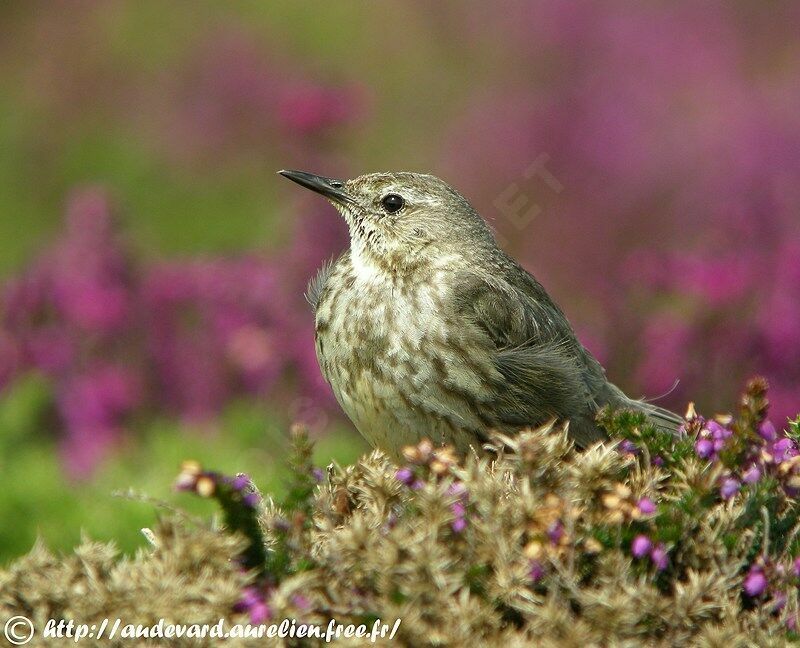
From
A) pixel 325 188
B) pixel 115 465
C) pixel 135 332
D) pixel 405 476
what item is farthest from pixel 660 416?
pixel 135 332

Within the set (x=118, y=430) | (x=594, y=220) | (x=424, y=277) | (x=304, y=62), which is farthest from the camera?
(x=304, y=62)

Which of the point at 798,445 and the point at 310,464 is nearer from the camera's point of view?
the point at 310,464

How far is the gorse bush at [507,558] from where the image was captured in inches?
98.0

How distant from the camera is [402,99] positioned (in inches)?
482

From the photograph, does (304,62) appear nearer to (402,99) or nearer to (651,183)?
(402,99)

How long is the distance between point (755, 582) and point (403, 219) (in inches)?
94.6

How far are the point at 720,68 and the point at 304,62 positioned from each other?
408 centimetres

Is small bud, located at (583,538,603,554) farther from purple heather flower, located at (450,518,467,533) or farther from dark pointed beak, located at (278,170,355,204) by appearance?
dark pointed beak, located at (278,170,355,204)

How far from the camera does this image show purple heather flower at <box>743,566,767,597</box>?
2.60 metres

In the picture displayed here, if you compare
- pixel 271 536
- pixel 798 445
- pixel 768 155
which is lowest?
pixel 271 536

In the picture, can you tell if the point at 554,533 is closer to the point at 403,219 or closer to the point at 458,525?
the point at 458,525

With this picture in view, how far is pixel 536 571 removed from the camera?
102 inches

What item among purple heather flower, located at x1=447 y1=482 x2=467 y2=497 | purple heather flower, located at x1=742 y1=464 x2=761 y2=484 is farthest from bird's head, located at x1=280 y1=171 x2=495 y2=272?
purple heather flower, located at x1=742 y1=464 x2=761 y2=484

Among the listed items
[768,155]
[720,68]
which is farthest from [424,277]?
[720,68]
